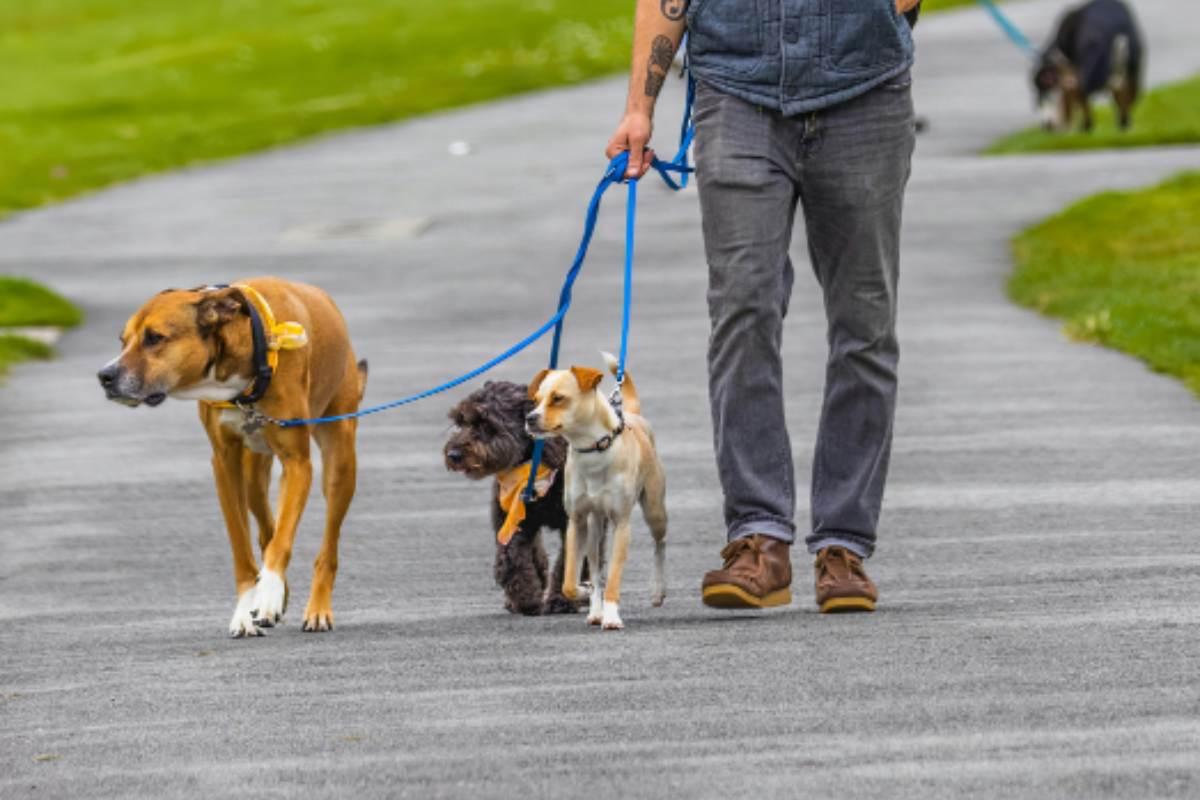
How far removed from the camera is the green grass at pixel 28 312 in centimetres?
1839

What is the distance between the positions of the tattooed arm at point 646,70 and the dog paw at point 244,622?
1.81m

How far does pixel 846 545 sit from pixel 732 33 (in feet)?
5.13

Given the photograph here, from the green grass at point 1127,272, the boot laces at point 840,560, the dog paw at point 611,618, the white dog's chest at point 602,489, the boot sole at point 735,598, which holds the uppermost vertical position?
the white dog's chest at point 602,489

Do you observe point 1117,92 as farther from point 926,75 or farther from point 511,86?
point 511,86

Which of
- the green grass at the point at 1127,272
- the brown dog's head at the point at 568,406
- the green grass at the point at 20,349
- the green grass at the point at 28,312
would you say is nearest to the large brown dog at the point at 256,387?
the brown dog's head at the point at 568,406

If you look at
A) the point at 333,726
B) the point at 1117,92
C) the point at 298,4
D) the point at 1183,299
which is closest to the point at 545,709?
the point at 333,726

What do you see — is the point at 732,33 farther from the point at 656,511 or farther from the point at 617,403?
the point at 656,511

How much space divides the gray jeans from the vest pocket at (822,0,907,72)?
4.3 inches

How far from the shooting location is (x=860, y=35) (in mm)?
8469

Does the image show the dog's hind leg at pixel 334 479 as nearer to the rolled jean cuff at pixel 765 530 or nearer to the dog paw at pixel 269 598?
the dog paw at pixel 269 598

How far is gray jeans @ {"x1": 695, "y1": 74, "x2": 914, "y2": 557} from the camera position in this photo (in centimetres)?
852

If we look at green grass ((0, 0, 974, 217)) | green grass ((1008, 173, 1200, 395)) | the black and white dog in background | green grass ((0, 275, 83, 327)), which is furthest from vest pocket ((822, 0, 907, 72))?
the black and white dog in background

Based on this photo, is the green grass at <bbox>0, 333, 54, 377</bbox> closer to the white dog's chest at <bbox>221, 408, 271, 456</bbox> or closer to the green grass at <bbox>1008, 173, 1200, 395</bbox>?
the green grass at <bbox>1008, 173, 1200, 395</bbox>

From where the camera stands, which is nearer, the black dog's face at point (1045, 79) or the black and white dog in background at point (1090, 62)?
the black and white dog in background at point (1090, 62)
